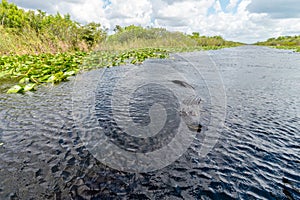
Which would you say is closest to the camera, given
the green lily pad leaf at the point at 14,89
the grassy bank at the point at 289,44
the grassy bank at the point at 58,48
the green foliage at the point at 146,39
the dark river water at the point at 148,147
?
the dark river water at the point at 148,147

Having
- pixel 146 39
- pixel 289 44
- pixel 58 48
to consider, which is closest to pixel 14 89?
pixel 58 48

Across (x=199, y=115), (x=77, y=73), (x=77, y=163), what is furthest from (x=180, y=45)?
(x=77, y=163)

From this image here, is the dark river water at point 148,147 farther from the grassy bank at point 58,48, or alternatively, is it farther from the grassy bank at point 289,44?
the grassy bank at point 289,44

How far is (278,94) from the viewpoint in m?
7.35

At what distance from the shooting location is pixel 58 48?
18.4 meters

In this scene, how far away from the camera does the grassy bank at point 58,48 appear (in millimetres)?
8633

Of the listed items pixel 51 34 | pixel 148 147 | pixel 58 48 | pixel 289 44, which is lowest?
pixel 289 44

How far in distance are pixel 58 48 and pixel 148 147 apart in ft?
61.6

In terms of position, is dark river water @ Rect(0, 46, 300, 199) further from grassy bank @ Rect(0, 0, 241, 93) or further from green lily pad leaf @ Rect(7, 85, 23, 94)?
grassy bank @ Rect(0, 0, 241, 93)

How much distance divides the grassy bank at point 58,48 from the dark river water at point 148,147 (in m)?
2.82

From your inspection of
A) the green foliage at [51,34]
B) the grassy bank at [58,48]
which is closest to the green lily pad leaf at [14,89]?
the grassy bank at [58,48]

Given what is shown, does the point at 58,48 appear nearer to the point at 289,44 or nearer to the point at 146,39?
the point at 146,39

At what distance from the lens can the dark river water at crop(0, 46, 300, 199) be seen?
2.52 meters

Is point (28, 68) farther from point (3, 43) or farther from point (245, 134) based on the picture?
point (245, 134)
